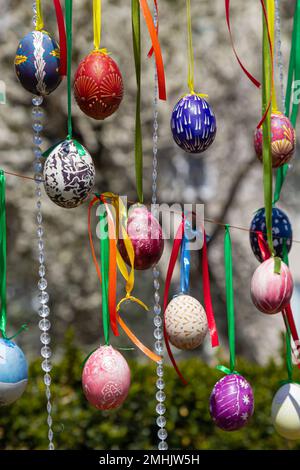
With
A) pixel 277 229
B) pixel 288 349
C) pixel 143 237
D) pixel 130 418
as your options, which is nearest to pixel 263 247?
pixel 277 229

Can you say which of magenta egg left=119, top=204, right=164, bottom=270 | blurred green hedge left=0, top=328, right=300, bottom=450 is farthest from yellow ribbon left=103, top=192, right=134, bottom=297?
blurred green hedge left=0, top=328, right=300, bottom=450

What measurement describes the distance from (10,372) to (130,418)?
1.79 m

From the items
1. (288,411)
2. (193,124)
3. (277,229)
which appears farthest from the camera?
(277,229)

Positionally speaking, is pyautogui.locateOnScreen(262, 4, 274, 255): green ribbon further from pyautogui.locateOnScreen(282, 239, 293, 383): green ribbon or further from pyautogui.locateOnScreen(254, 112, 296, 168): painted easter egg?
pyautogui.locateOnScreen(282, 239, 293, 383): green ribbon

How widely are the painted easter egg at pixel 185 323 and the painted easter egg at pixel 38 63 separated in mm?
565

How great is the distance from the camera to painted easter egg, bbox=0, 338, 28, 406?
1.68 metres

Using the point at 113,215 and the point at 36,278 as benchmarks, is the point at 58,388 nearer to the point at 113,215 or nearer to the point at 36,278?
the point at 36,278

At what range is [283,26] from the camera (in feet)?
14.4

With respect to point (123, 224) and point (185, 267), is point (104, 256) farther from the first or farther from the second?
point (185, 267)

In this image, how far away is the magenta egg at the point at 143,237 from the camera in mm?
1772

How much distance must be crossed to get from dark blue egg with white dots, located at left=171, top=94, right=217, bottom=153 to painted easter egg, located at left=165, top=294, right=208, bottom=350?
0.35m

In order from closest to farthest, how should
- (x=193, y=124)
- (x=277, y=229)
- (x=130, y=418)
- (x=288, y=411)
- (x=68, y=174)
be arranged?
1. (x=68, y=174)
2. (x=193, y=124)
3. (x=288, y=411)
4. (x=277, y=229)
5. (x=130, y=418)

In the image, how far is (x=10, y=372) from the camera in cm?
169

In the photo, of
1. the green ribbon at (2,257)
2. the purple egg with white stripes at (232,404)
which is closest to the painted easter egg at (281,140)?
the purple egg with white stripes at (232,404)
